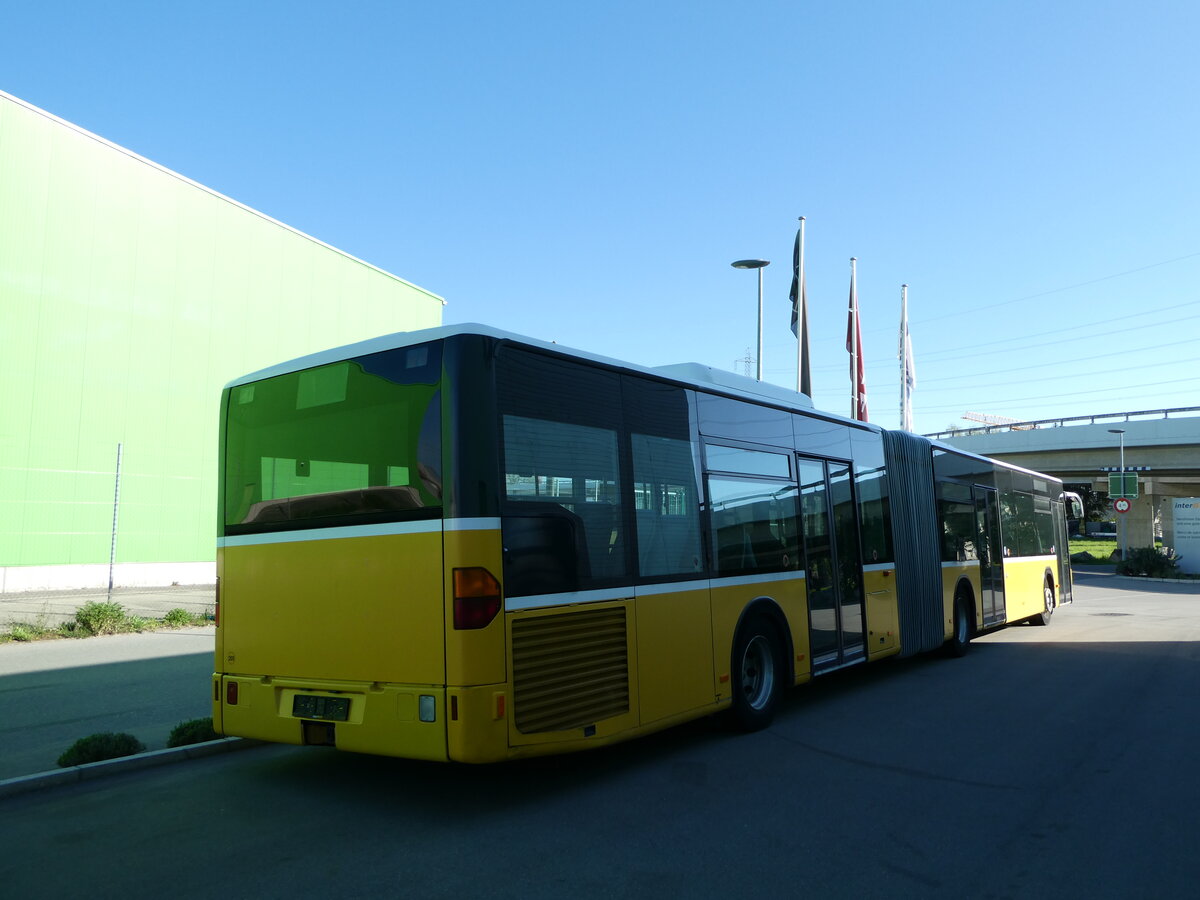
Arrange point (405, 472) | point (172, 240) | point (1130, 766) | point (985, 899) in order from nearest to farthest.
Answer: point (985, 899) < point (405, 472) < point (1130, 766) < point (172, 240)

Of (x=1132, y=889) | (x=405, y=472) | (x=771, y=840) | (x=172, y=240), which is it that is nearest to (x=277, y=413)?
(x=405, y=472)

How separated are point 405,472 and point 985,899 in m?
3.84

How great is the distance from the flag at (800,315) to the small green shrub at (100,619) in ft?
52.4

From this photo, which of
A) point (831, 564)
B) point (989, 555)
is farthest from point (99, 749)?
point (989, 555)

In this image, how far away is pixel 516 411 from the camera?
5.89 m

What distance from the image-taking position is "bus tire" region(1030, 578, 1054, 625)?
18359 mm

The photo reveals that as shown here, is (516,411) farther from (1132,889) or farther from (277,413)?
(1132,889)

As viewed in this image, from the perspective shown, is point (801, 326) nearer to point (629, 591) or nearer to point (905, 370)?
point (905, 370)

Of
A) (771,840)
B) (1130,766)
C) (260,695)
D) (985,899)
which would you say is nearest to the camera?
(985,899)

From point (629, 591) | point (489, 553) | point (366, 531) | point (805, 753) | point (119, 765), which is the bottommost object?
point (805, 753)

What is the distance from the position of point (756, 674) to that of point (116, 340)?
76.6 feet

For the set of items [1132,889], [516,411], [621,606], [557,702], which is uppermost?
[516,411]

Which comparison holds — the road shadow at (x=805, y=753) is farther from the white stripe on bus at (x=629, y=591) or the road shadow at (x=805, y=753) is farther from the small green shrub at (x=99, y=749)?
the white stripe on bus at (x=629, y=591)

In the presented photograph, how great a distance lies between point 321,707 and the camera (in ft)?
19.5
